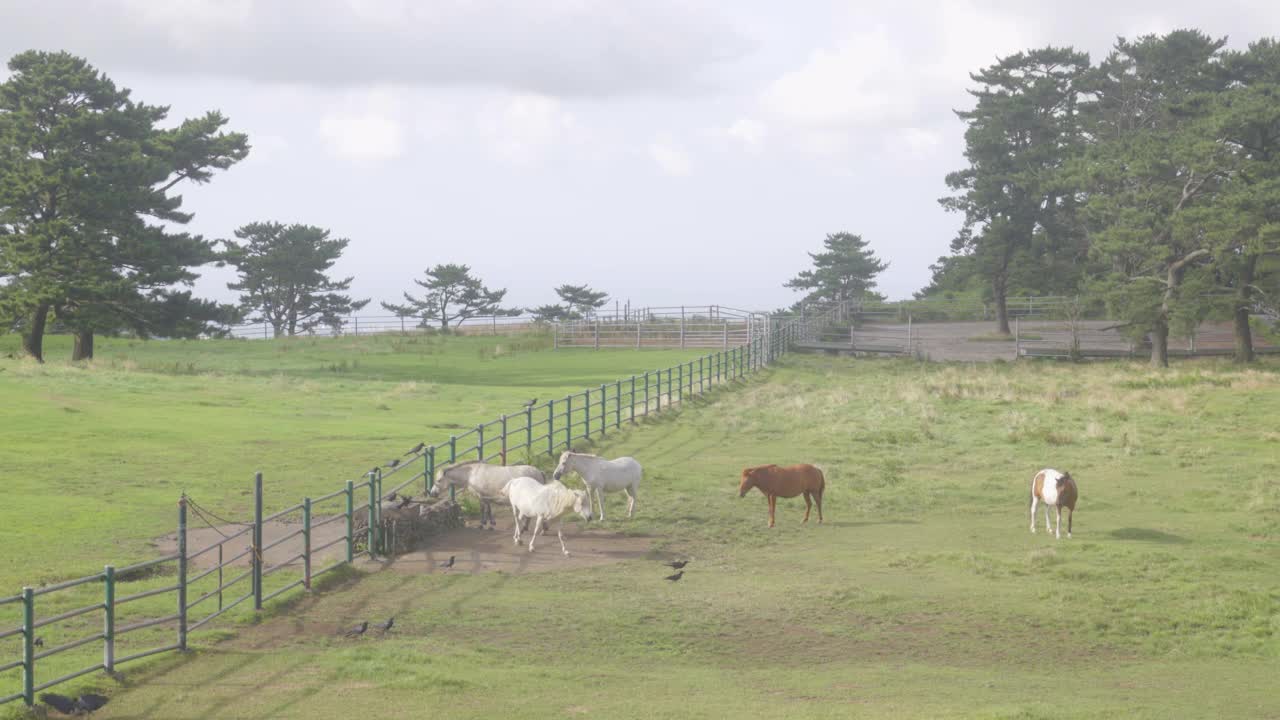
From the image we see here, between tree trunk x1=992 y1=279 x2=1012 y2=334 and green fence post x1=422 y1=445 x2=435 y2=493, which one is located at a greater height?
tree trunk x1=992 y1=279 x2=1012 y2=334

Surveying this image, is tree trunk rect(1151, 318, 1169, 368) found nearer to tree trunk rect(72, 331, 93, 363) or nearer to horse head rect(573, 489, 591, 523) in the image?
horse head rect(573, 489, 591, 523)

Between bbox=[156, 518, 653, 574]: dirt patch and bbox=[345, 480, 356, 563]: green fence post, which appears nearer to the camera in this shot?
bbox=[345, 480, 356, 563]: green fence post

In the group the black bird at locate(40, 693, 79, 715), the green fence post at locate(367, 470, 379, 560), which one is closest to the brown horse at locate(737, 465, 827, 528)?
the green fence post at locate(367, 470, 379, 560)

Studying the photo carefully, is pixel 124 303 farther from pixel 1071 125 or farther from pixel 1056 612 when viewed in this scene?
pixel 1071 125

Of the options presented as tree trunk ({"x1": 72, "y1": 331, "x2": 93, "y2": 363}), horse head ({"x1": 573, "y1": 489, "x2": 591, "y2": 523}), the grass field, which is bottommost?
the grass field

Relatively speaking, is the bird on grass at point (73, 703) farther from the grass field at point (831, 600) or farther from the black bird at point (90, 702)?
the grass field at point (831, 600)

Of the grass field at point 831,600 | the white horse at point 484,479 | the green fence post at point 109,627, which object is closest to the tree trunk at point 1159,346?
the grass field at point 831,600

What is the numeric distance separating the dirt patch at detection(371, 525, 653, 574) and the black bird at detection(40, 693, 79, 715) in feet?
19.5

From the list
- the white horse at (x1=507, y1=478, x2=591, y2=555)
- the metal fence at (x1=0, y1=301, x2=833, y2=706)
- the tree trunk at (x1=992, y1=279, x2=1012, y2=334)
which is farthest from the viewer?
the tree trunk at (x1=992, y1=279, x2=1012, y2=334)

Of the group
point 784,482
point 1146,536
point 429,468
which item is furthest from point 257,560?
point 1146,536

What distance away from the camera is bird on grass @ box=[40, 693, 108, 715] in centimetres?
981

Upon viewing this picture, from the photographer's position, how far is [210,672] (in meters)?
11.2

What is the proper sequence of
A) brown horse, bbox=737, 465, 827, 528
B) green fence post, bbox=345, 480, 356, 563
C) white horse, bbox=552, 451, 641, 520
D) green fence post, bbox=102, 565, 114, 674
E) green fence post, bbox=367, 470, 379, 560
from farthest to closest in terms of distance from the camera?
1. white horse, bbox=552, 451, 641, 520
2. brown horse, bbox=737, 465, 827, 528
3. green fence post, bbox=367, 470, 379, 560
4. green fence post, bbox=345, 480, 356, 563
5. green fence post, bbox=102, 565, 114, 674

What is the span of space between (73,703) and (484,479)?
8.78 metres
